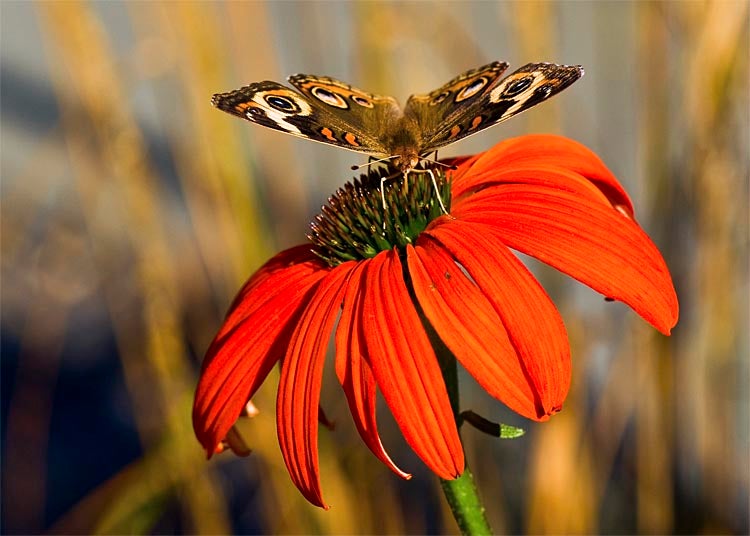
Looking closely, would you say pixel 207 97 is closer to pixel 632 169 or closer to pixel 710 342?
pixel 710 342

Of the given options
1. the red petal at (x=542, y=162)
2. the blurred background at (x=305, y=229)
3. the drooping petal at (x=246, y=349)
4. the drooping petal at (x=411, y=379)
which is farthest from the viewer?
the blurred background at (x=305, y=229)

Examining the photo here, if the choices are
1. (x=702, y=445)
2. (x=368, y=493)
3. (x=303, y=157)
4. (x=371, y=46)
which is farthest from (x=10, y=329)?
(x=702, y=445)

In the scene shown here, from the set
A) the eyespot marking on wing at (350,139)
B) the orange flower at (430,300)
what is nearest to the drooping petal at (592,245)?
the orange flower at (430,300)

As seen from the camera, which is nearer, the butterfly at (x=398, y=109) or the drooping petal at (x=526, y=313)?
the drooping petal at (x=526, y=313)

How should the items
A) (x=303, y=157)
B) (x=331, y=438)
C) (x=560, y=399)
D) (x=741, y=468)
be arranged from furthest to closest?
(x=303, y=157), (x=741, y=468), (x=331, y=438), (x=560, y=399)

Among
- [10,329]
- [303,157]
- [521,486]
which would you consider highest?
[303,157]

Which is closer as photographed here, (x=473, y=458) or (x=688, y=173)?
(x=688, y=173)

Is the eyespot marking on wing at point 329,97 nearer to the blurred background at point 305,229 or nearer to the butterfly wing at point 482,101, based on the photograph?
the butterfly wing at point 482,101
